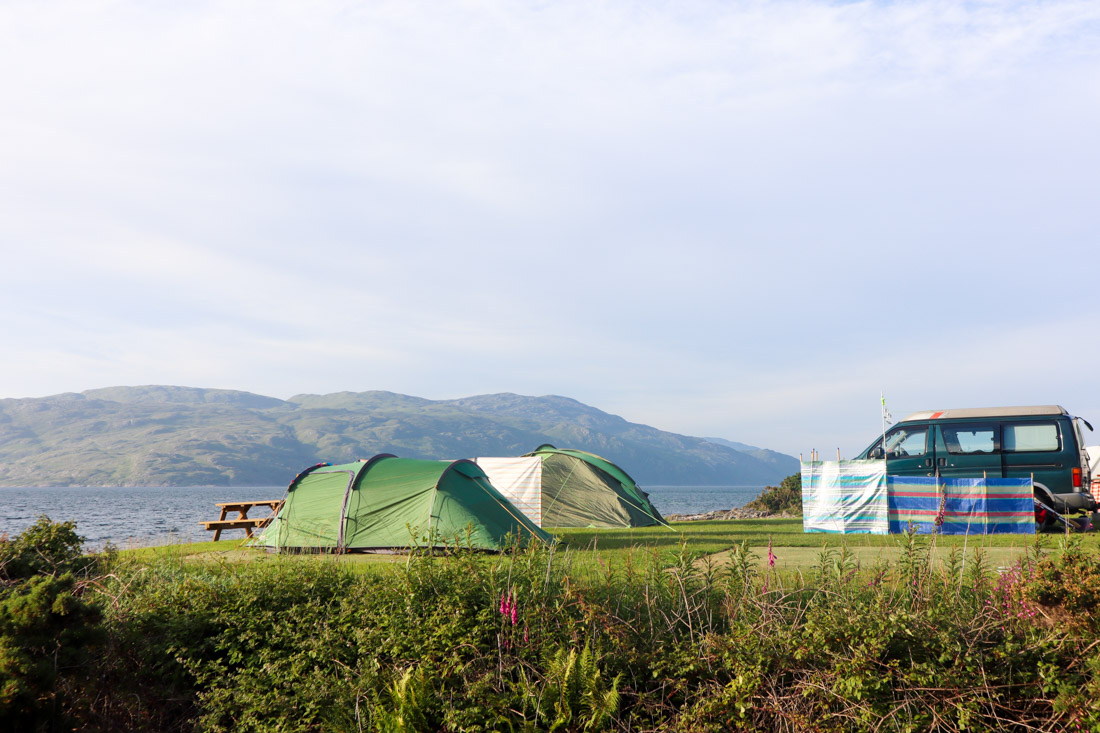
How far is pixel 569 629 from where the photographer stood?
570 centimetres

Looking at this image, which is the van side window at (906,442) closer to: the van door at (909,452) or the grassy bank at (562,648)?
the van door at (909,452)

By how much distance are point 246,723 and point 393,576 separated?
5.30ft

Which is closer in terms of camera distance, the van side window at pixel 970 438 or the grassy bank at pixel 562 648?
the grassy bank at pixel 562 648

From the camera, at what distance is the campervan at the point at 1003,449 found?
1501 cm

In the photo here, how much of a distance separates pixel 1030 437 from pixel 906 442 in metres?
2.30

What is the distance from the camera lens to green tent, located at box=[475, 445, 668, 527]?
19.8m

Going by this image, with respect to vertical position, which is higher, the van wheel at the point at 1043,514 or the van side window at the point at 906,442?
the van side window at the point at 906,442

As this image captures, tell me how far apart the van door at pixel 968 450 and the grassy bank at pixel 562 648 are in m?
10.4

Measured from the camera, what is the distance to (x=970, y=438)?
15.8 m

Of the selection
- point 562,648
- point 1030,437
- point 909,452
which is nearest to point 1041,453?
point 1030,437

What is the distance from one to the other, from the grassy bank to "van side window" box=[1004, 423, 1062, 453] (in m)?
10.7

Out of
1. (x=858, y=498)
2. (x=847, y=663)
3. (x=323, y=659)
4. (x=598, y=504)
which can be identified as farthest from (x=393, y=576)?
(x=598, y=504)

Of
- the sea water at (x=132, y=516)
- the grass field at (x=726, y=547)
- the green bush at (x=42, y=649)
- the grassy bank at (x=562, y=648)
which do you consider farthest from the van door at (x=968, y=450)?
the green bush at (x=42, y=649)

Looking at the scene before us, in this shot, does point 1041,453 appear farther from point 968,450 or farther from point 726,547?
point 726,547
